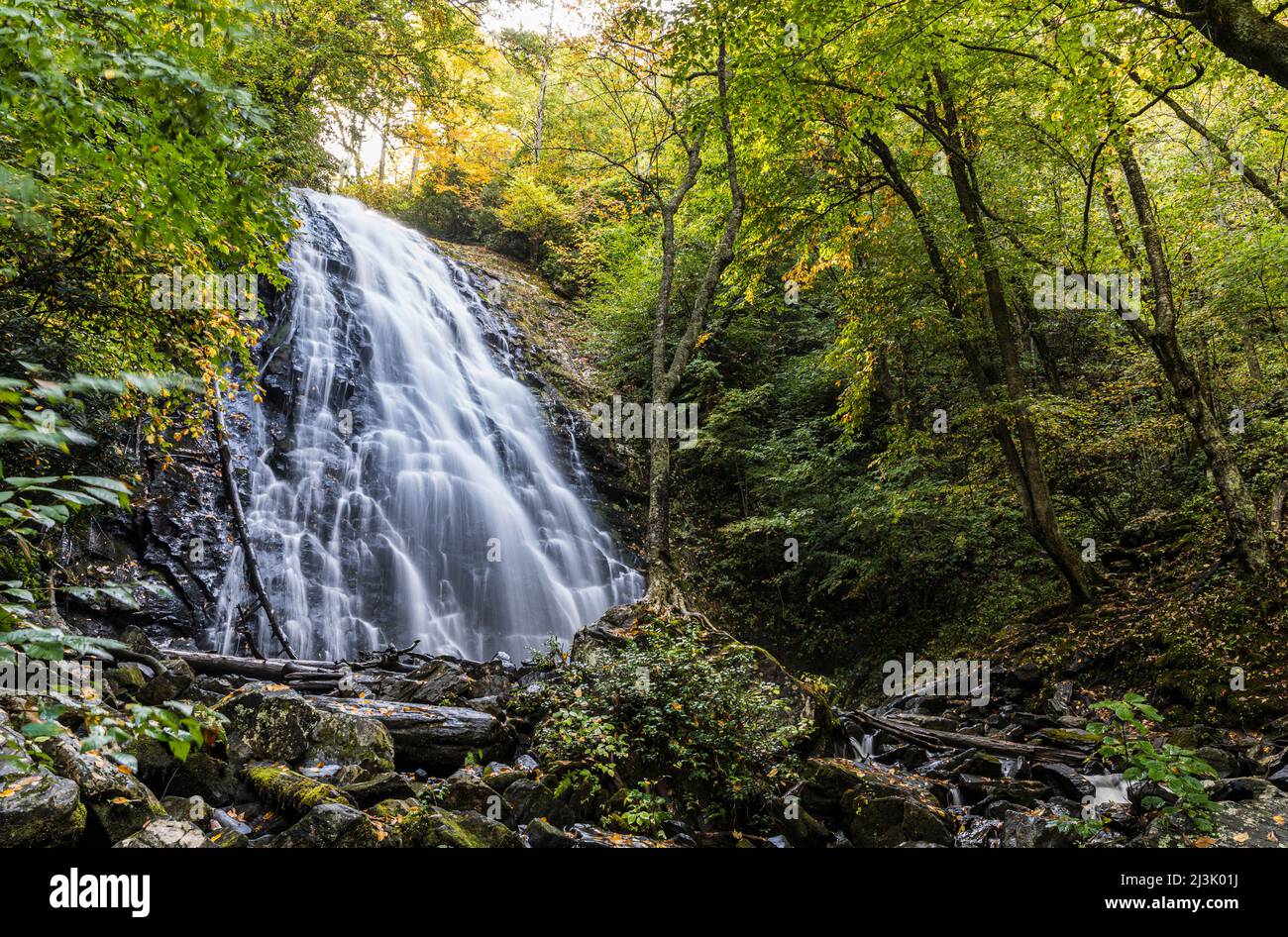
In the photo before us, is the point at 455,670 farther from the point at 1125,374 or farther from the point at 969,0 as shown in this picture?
the point at 1125,374

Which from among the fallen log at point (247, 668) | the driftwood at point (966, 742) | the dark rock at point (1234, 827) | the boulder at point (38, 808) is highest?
the boulder at point (38, 808)

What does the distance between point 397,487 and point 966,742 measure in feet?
32.1

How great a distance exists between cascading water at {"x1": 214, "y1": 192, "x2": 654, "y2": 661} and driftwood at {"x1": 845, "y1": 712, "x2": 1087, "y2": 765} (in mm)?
4492

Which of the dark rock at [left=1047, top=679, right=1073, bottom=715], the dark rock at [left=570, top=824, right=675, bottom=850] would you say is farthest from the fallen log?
the dark rock at [left=1047, top=679, right=1073, bottom=715]

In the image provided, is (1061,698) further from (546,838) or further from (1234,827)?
(546,838)

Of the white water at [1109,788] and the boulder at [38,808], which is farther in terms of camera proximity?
the white water at [1109,788]

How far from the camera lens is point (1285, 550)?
8.00m

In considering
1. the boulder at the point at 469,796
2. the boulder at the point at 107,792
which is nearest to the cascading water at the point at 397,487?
the boulder at the point at 469,796

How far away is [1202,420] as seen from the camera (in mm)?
8062

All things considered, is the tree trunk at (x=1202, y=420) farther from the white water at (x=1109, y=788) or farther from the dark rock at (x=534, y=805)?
the dark rock at (x=534, y=805)

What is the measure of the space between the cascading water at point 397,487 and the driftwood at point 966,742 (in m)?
4.49

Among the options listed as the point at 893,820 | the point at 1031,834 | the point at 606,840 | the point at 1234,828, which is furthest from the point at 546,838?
the point at 1234,828

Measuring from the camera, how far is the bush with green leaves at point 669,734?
511 centimetres

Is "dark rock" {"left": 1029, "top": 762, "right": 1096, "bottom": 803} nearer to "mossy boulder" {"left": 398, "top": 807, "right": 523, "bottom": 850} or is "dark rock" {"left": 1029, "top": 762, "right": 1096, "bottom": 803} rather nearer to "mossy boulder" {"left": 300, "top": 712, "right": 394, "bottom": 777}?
"mossy boulder" {"left": 398, "top": 807, "right": 523, "bottom": 850}
